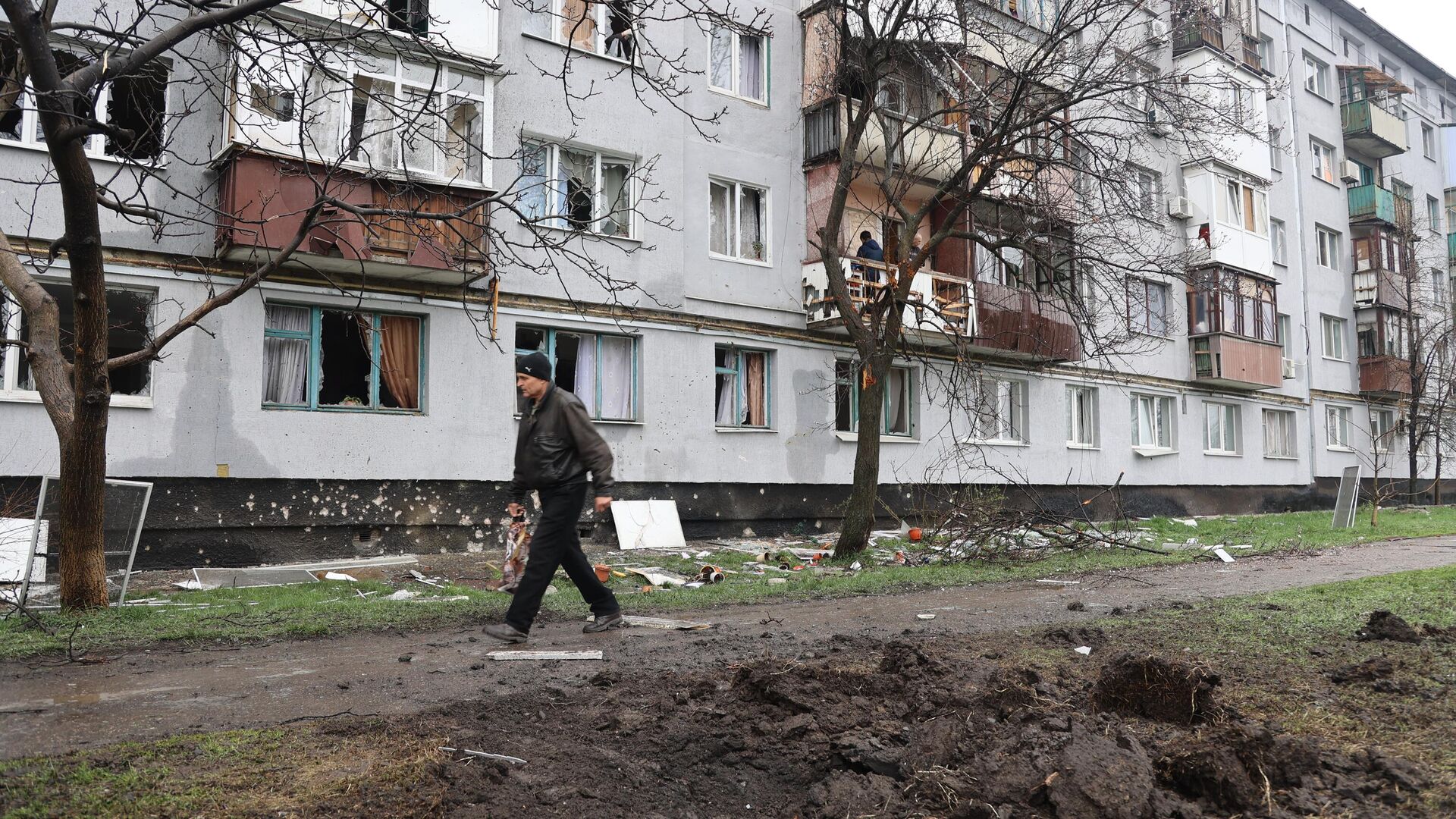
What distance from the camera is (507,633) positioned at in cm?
721

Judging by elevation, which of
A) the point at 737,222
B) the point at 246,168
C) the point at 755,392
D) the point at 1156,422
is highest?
the point at 737,222

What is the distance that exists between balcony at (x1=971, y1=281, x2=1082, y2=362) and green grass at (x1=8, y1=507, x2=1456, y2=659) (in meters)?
6.18

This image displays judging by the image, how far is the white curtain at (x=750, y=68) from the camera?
2022 cm

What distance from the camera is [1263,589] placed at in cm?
969

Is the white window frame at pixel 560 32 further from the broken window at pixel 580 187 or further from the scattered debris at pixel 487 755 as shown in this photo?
the scattered debris at pixel 487 755

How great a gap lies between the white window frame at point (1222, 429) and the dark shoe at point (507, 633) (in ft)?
86.9

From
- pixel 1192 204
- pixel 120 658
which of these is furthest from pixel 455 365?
pixel 1192 204

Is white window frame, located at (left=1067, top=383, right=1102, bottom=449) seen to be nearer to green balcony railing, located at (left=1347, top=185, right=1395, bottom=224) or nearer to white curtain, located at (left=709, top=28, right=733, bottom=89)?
white curtain, located at (left=709, top=28, right=733, bottom=89)

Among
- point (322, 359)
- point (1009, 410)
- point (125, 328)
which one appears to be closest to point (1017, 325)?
point (1009, 410)

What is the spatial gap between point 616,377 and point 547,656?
11441mm

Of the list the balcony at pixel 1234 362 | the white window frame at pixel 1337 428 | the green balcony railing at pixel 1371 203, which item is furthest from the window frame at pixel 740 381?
the green balcony railing at pixel 1371 203

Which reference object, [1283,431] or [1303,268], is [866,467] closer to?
[1283,431]

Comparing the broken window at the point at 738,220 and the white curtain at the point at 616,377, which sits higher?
the broken window at the point at 738,220

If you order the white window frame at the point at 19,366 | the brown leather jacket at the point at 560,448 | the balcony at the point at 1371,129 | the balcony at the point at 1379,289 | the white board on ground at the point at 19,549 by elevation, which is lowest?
the white board on ground at the point at 19,549
